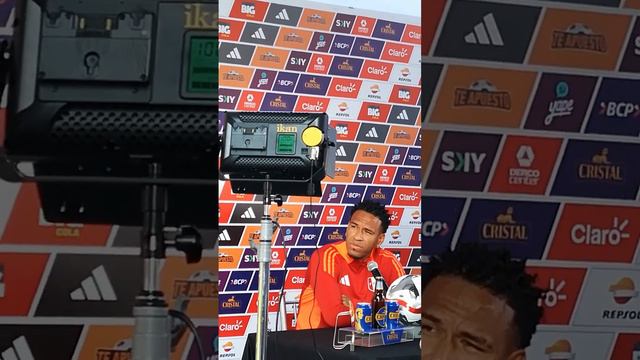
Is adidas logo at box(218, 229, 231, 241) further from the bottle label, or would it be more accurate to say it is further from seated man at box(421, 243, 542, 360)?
seated man at box(421, 243, 542, 360)

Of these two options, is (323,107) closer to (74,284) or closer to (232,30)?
(232,30)

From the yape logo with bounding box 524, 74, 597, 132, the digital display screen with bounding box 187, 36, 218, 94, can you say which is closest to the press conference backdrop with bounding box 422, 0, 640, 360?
the yape logo with bounding box 524, 74, 597, 132

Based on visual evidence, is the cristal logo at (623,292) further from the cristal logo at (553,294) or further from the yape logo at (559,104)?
the yape logo at (559,104)

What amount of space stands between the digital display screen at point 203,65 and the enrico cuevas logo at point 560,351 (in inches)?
38.4

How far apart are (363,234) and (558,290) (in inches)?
77.0

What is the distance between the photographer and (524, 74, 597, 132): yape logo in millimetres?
1295

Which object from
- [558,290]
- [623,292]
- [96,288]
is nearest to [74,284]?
[96,288]

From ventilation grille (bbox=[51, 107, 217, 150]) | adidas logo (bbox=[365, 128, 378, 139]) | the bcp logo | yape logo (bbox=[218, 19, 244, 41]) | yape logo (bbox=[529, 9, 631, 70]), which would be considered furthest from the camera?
adidas logo (bbox=[365, 128, 378, 139])

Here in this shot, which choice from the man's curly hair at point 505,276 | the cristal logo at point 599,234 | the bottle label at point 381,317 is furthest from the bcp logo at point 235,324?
the cristal logo at point 599,234

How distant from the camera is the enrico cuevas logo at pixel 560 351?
1366 millimetres

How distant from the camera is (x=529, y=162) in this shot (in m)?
1.32

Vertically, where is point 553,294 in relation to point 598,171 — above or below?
below

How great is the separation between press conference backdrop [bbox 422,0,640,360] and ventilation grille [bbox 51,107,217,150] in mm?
679

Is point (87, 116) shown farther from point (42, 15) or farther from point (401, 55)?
point (401, 55)
